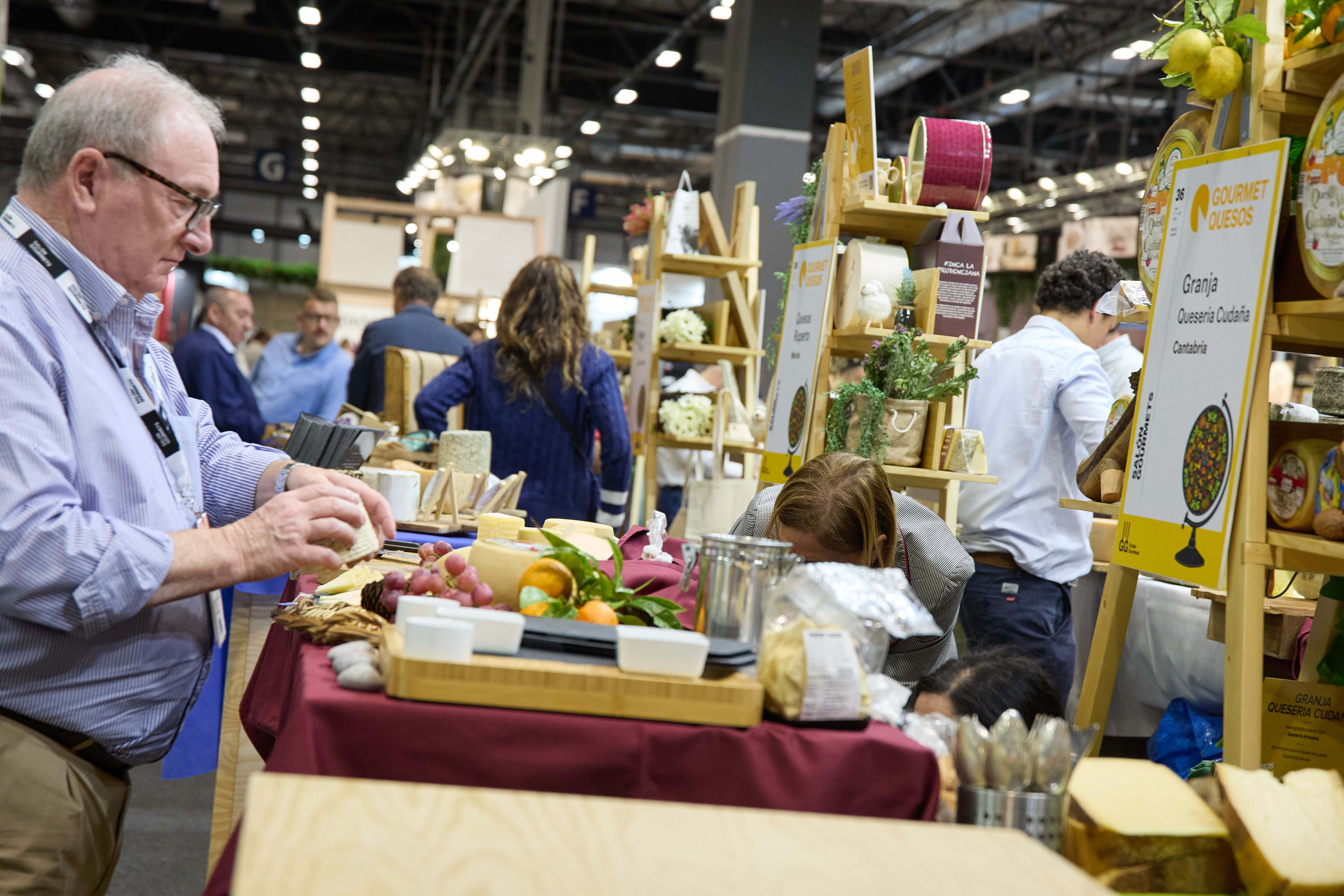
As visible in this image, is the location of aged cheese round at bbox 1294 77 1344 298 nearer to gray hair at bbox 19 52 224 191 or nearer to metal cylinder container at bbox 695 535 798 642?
metal cylinder container at bbox 695 535 798 642

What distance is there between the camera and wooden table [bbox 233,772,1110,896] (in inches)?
37.1

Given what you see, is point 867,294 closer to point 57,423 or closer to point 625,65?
point 57,423

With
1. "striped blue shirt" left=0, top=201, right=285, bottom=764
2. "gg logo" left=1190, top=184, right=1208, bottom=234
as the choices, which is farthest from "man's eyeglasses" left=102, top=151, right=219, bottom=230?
"gg logo" left=1190, top=184, right=1208, bottom=234

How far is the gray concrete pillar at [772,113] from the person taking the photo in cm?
846

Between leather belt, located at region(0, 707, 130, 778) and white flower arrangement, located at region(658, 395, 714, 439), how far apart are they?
4054 millimetres

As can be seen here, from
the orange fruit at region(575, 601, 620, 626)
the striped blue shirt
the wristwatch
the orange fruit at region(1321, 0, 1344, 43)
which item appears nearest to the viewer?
the striped blue shirt

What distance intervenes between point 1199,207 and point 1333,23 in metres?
0.40

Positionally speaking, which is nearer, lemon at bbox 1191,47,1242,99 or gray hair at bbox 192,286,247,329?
lemon at bbox 1191,47,1242,99

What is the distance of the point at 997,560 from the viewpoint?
3840 mm

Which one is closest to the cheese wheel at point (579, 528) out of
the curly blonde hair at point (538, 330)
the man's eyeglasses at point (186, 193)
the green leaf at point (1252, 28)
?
the man's eyeglasses at point (186, 193)

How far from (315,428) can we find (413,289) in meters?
3.18

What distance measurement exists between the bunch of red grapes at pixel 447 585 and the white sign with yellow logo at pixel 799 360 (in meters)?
1.97

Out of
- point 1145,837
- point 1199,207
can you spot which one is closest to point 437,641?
point 1145,837

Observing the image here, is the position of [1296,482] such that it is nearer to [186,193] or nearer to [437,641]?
[437,641]
